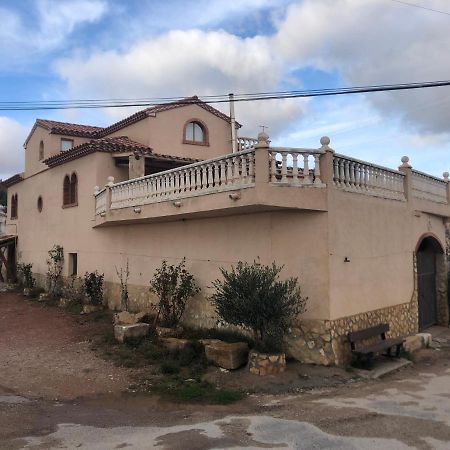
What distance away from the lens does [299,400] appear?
704 cm

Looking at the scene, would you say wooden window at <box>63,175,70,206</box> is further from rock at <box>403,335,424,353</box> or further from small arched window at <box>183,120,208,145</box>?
rock at <box>403,335,424,353</box>

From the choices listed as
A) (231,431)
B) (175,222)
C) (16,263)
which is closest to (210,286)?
(175,222)

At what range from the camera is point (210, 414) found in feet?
21.2

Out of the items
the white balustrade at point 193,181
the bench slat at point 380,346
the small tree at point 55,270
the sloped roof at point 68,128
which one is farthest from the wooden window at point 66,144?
the bench slat at point 380,346

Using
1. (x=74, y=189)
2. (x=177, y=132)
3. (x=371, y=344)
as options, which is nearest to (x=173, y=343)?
(x=371, y=344)

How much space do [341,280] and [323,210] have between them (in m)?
1.42

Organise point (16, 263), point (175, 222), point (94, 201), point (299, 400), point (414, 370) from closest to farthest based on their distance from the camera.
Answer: point (299, 400) < point (414, 370) < point (175, 222) < point (94, 201) < point (16, 263)

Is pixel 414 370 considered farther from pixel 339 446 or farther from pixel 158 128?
pixel 158 128

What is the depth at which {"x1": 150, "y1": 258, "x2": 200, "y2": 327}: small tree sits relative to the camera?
11.1 metres

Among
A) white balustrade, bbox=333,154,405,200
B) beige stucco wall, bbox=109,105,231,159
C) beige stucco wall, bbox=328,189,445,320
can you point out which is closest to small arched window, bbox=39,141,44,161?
beige stucco wall, bbox=109,105,231,159

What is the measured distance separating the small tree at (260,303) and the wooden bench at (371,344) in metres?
1.41

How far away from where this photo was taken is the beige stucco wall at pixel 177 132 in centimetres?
1614

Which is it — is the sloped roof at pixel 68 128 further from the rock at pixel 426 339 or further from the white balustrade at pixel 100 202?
the rock at pixel 426 339

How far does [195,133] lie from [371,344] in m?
10.7
